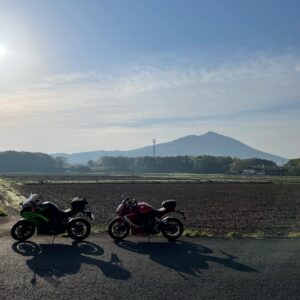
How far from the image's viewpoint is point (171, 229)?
1173 centimetres

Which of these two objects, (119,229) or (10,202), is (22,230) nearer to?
(119,229)

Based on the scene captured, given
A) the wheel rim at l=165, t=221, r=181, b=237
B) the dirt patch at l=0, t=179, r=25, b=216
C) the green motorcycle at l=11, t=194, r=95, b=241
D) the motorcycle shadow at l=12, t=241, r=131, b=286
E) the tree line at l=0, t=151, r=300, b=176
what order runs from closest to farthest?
the motorcycle shadow at l=12, t=241, r=131, b=286
the green motorcycle at l=11, t=194, r=95, b=241
the wheel rim at l=165, t=221, r=181, b=237
the dirt patch at l=0, t=179, r=25, b=216
the tree line at l=0, t=151, r=300, b=176

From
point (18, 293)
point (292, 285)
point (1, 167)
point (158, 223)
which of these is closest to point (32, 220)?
point (158, 223)

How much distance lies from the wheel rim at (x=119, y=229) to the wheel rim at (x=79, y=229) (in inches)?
27.7

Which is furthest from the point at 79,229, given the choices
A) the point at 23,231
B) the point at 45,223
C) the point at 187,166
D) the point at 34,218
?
the point at 187,166

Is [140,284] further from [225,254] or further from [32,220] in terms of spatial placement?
[32,220]

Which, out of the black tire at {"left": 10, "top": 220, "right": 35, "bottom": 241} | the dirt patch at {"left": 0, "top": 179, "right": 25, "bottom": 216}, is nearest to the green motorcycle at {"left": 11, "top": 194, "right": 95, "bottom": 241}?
the black tire at {"left": 10, "top": 220, "right": 35, "bottom": 241}

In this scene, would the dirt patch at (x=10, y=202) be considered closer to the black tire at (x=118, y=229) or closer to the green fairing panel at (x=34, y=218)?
the green fairing panel at (x=34, y=218)

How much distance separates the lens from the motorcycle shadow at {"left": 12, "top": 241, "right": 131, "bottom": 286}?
8.05 meters

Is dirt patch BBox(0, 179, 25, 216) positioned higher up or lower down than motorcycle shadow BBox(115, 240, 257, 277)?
lower down

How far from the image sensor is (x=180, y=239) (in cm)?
1154

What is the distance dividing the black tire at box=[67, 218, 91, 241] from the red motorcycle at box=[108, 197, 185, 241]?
604 millimetres

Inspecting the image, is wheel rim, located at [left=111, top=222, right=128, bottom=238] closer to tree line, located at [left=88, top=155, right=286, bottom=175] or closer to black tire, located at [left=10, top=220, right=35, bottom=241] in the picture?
black tire, located at [left=10, top=220, right=35, bottom=241]

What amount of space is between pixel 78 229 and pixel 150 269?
344 centimetres
